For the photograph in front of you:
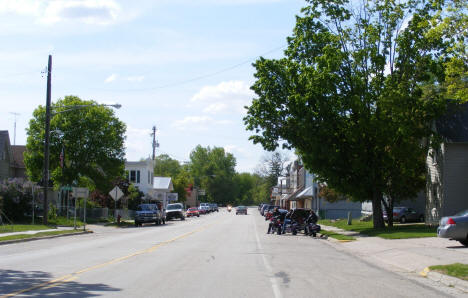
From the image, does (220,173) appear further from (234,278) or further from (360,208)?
(234,278)

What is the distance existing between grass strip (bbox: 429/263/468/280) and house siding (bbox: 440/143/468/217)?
18.0 m

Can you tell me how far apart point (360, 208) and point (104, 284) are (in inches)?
1934

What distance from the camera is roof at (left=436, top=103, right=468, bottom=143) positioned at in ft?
101

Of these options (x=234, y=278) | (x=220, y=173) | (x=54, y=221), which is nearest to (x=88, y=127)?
(x=54, y=221)

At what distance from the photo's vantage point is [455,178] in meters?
31.4

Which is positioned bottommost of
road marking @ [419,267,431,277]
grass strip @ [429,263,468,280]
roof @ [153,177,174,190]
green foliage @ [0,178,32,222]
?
road marking @ [419,267,431,277]

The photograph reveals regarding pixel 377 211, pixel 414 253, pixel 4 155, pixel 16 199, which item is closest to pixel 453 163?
pixel 377 211

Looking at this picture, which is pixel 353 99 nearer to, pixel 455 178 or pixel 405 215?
pixel 455 178

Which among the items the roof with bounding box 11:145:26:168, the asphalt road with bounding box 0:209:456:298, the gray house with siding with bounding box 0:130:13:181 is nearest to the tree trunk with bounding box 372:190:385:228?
the asphalt road with bounding box 0:209:456:298

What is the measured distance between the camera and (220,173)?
6280 inches

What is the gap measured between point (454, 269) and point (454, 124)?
1993 cm

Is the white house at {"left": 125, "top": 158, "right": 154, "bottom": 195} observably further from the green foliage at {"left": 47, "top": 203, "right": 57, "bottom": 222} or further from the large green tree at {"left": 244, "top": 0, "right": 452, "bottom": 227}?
the large green tree at {"left": 244, "top": 0, "right": 452, "bottom": 227}

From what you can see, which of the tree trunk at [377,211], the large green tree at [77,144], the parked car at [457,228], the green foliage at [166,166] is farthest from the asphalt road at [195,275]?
the green foliage at [166,166]

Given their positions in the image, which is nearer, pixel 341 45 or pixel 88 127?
pixel 341 45
